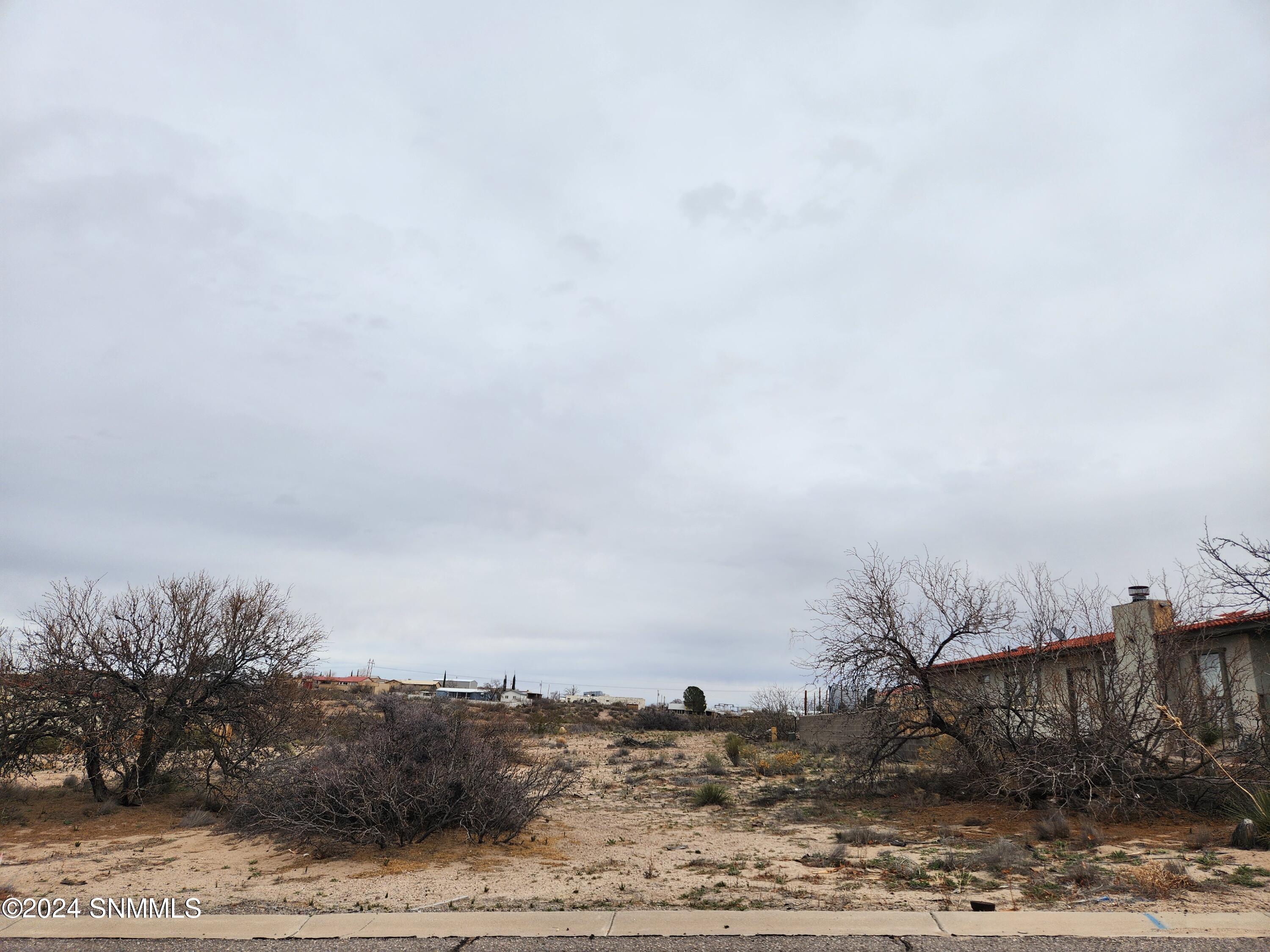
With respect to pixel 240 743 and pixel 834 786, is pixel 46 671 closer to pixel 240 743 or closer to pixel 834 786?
pixel 240 743

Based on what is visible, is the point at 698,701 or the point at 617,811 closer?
the point at 617,811

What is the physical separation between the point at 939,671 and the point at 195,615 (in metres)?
15.0

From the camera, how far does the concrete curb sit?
720cm

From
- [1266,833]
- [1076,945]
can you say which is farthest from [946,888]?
[1266,833]

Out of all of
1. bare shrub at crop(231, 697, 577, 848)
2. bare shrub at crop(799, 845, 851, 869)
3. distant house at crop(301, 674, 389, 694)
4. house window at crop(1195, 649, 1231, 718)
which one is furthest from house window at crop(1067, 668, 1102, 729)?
distant house at crop(301, 674, 389, 694)

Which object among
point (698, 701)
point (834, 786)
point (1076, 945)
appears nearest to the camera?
point (1076, 945)

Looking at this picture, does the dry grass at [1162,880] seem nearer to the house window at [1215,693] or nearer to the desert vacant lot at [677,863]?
the desert vacant lot at [677,863]

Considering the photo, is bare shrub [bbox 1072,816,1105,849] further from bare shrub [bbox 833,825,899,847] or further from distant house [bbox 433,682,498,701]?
distant house [bbox 433,682,498,701]

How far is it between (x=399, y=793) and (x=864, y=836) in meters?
6.76

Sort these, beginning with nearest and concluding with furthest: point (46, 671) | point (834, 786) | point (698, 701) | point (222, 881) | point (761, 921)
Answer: point (761, 921), point (222, 881), point (46, 671), point (834, 786), point (698, 701)

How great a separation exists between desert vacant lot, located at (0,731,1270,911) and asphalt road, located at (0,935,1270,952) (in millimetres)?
1275

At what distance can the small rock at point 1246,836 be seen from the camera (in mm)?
10539

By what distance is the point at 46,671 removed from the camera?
1559 cm

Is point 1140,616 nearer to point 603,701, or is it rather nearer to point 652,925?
point 652,925
